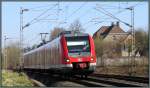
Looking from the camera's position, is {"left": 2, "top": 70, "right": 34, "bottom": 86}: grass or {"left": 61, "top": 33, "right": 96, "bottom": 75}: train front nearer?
{"left": 2, "top": 70, "right": 34, "bottom": 86}: grass

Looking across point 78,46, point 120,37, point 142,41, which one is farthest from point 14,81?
point 120,37

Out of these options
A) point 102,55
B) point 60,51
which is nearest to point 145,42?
point 102,55

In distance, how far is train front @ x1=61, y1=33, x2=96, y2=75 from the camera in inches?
1034

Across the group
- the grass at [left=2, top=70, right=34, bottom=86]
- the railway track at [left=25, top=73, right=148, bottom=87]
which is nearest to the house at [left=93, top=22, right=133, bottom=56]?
the railway track at [left=25, top=73, right=148, bottom=87]

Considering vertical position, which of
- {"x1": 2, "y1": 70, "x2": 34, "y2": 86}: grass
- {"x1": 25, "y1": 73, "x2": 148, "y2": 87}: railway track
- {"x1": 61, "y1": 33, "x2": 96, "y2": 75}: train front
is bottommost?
Result: {"x1": 25, "y1": 73, "x2": 148, "y2": 87}: railway track

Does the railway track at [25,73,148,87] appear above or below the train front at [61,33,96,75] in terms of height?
below

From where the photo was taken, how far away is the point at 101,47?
59.1 metres

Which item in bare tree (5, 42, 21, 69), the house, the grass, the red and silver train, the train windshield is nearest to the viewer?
the grass

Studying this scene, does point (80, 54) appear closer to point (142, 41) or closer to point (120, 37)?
point (142, 41)

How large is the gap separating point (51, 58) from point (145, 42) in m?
18.7

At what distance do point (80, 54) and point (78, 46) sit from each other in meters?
0.53

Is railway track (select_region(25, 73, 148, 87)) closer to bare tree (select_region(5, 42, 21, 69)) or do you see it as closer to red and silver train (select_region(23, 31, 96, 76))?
red and silver train (select_region(23, 31, 96, 76))

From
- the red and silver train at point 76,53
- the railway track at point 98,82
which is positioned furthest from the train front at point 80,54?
the railway track at point 98,82

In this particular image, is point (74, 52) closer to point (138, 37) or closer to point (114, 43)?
point (138, 37)
